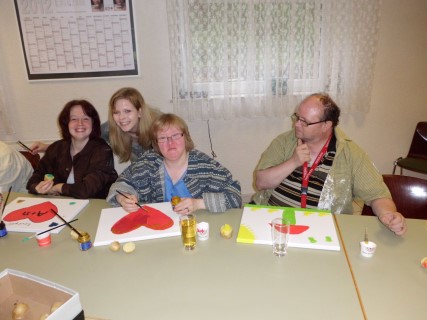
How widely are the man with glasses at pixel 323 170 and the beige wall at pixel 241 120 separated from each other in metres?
1.51

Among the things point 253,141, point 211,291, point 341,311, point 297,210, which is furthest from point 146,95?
point 341,311

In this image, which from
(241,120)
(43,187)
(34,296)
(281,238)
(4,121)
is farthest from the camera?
(241,120)

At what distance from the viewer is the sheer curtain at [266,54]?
2920 mm

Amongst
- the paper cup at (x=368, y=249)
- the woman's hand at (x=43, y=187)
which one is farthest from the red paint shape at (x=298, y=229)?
the woman's hand at (x=43, y=187)

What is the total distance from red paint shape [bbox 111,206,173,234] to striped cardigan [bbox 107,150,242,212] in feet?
0.63

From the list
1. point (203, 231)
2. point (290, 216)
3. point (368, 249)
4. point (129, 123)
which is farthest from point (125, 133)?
point (368, 249)

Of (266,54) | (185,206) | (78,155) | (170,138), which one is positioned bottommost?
(185,206)

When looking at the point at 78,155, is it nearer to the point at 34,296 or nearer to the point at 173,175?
the point at 173,175

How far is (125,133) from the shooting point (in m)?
2.36

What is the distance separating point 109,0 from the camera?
9.45ft

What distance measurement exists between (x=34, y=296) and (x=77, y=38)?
2550mm

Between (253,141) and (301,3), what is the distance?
1327 millimetres

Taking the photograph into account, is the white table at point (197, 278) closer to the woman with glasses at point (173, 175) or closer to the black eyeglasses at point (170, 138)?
the woman with glasses at point (173, 175)

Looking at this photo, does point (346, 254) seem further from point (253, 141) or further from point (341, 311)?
point (253, 141)
